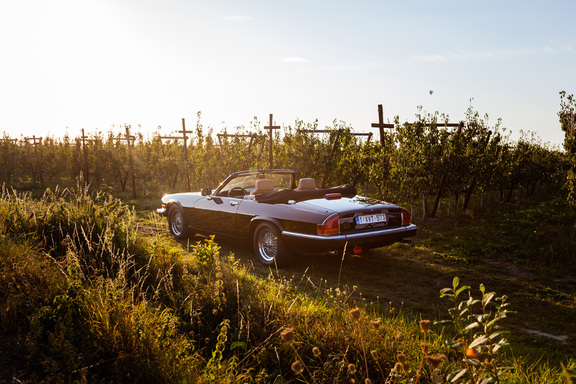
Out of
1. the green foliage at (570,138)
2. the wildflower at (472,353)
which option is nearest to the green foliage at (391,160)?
the green foliage at (570,138)

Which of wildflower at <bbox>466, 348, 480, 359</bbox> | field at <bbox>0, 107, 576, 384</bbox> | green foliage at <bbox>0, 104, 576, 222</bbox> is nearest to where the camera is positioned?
wildflower at <bbox>466, 348, 480, 359</bbox>

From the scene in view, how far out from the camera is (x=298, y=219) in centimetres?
665

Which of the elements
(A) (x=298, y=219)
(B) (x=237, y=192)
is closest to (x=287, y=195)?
(A) (x=298, y=219)

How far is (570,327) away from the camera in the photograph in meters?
5.00

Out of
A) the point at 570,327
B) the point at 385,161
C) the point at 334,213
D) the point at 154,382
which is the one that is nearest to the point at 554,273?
the point at 570,327

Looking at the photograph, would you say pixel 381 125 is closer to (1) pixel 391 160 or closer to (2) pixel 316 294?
(1) pixel 391 160

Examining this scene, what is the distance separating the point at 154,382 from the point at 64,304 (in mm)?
1396

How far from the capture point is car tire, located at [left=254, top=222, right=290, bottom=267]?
6.93 metres

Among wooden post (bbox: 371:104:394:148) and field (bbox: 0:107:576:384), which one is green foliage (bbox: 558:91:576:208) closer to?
field (bbox: 0:107:576:384)

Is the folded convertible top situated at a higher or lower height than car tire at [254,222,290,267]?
higher

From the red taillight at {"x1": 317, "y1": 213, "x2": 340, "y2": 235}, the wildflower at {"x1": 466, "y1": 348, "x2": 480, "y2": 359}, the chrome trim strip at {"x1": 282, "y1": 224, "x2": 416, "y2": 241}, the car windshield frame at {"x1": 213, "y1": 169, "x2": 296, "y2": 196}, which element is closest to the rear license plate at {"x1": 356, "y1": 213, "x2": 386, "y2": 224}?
the chrome trim strip at {"x1": 282, "y1": 224, "x2": 416, "y2": 241}

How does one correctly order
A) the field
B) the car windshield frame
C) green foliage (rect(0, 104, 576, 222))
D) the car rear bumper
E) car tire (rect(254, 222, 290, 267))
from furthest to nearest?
green foliage (rect(0, 104, 576, 222))
the car windshield frame
car tire (rect(254, 222, 290, 267))
the car rear bumper
the field

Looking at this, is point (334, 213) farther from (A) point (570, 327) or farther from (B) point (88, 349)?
(B) point (88, 349)

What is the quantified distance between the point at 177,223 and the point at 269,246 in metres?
3.22
